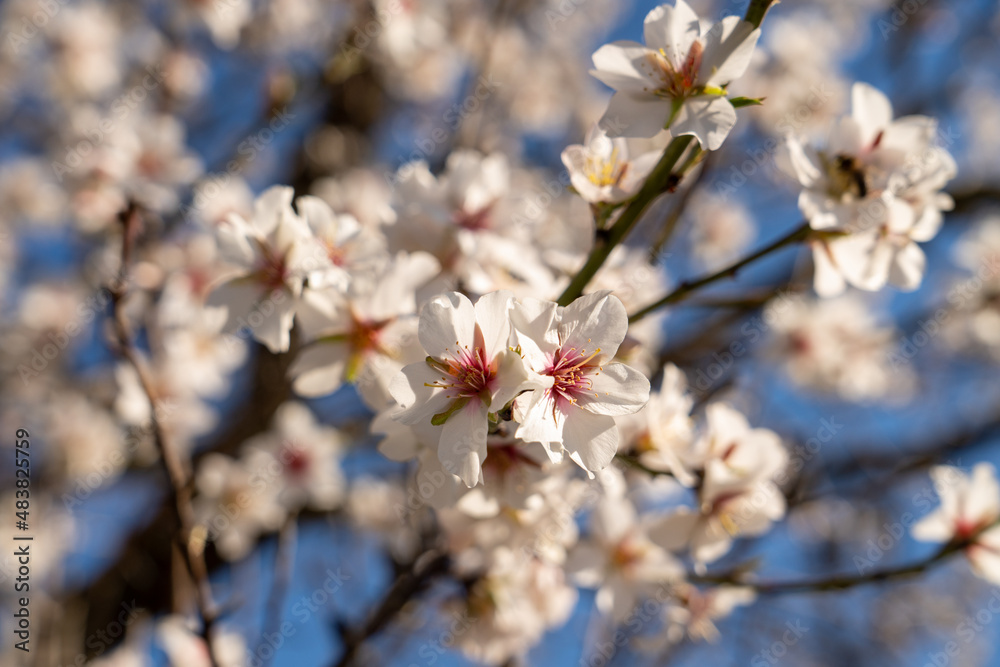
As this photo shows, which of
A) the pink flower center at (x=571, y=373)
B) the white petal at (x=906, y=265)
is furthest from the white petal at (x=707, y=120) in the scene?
the white petal at (x=906, y=265)

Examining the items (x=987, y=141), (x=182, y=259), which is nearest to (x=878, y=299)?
(x=987, y=141)

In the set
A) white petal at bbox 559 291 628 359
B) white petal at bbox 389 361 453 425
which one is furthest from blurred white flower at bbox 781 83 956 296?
white petal at bbox 389 361 453 425

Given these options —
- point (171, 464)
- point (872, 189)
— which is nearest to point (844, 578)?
point (872, 189)

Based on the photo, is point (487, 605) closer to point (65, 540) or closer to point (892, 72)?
point (65, 540)

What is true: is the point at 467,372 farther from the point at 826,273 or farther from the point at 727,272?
the point at 826,273

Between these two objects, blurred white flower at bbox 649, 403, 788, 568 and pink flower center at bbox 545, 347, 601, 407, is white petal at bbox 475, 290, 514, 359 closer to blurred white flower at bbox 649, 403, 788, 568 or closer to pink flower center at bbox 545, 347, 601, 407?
pink flower center at bbox 545, 347, 601, 407
